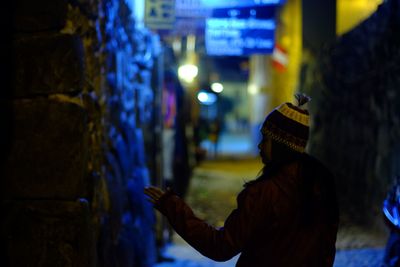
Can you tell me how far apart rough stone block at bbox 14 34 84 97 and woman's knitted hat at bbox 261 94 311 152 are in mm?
1456

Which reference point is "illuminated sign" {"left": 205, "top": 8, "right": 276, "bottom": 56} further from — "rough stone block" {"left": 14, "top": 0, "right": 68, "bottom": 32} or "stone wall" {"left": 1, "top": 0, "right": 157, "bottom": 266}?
"rough stone block" {"left": 14, "top": 0, "right": 68, "bottom": 32}

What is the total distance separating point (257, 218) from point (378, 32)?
16.7 ft

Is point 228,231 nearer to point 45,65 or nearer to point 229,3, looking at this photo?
point 45,65

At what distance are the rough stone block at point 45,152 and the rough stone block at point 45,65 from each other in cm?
9

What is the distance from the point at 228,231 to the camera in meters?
2.21

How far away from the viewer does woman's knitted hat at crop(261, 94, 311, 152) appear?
230cm

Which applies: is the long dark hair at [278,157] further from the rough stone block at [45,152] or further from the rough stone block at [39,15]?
the rough stone block at [39,15]

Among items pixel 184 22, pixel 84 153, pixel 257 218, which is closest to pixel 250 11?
pixel 184 22

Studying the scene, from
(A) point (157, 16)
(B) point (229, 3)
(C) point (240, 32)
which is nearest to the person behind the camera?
(A) point (157, 16)

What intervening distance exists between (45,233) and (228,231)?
54.8 inches

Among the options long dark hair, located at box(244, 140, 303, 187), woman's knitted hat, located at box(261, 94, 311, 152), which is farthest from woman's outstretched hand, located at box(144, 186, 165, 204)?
woman's knitted hat, located at box(261, 94, 311, 152)

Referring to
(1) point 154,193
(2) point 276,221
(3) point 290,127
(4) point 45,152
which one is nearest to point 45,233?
(4) point 45,152

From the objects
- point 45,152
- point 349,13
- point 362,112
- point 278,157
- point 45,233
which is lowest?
point 45,233

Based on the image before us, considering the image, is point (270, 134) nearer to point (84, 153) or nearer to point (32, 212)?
point (84, 153)
